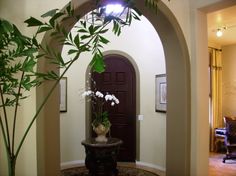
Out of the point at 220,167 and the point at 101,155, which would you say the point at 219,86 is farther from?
the point at 101,155

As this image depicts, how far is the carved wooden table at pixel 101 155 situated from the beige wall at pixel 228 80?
4.23 meters

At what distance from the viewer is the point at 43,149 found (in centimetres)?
233

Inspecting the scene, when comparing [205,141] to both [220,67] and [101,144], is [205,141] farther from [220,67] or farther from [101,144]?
[220,67]

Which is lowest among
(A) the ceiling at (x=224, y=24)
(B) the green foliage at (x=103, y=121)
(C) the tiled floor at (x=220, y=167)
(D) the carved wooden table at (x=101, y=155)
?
(C) the tiled floor at (x=220, y=167)

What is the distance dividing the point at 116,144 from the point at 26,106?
210 centimetres

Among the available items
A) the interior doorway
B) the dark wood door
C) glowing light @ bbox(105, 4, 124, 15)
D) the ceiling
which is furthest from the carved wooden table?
the interior doorway

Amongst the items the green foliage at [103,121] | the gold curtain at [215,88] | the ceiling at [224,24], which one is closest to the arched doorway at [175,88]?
the green foliage at [103,121]

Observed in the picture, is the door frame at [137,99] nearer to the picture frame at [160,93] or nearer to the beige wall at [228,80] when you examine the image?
the picture frame at [160,93]

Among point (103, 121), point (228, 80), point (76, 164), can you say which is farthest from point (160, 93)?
point (228, 80)

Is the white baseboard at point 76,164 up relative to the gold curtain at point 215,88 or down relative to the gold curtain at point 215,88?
down

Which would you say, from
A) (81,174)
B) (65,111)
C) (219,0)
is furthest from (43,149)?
(65,111)

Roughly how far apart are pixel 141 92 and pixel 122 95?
17.7 inches

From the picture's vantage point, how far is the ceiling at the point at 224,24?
4.37 meters

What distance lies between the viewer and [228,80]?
7.15 m
